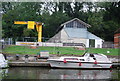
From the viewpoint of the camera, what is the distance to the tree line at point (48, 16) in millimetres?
46562

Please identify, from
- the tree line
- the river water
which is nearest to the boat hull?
the river water

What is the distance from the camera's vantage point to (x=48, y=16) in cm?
5209

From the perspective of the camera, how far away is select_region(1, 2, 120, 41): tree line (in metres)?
46.6

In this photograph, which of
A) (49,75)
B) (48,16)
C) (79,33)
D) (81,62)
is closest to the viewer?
(49,75)

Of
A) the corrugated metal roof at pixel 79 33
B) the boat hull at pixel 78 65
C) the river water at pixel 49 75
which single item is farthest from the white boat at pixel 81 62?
the corrugated metal roof at pixel 79 33

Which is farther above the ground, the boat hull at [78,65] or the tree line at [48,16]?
the tree line at [48,16]

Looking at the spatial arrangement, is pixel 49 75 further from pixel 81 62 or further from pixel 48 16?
pixel 48 16

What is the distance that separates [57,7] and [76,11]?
5712 mm

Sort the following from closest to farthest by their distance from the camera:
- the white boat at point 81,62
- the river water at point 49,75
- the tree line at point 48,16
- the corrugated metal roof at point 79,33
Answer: the river water at point 49,75
the white boat at point 81,62
the corrugated metal roof at point 79,33
the tree line at point 48,16

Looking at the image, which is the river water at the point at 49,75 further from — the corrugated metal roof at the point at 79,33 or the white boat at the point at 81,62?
the corrugated metal roof at the point at 79,33

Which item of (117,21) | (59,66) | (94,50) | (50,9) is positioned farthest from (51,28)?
(117,21)

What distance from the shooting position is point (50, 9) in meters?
57.1

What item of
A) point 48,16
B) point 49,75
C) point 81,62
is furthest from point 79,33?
point 49,75

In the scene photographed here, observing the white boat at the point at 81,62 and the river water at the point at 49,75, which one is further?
the white boat at the point at 81,62
